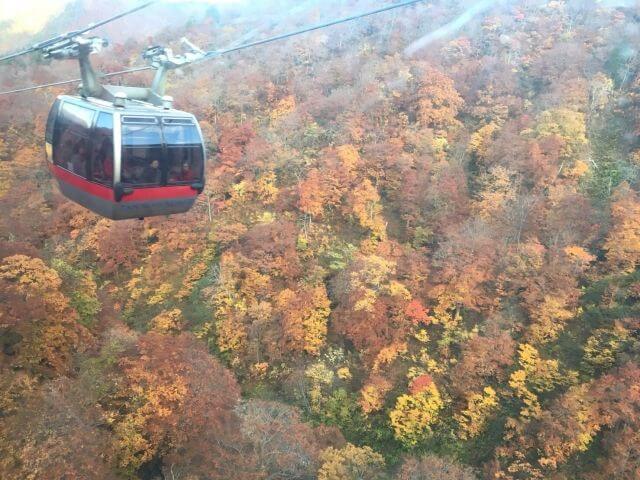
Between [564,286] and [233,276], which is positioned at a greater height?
[233,276]

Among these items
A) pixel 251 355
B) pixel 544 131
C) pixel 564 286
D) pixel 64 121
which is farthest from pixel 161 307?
pixel 544 131

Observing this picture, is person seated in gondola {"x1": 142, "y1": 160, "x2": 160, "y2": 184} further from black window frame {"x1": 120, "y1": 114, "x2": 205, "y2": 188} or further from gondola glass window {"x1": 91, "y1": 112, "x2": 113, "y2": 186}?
gondola glass window {"x1": 91, "y1": 112, "x2": 113, "y2": 186}

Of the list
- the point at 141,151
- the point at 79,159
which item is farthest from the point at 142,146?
the point at 79,159

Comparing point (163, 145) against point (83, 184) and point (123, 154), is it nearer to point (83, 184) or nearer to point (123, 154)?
point (123, 154)

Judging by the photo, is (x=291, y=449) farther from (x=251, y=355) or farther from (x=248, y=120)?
(x=248, y=120)

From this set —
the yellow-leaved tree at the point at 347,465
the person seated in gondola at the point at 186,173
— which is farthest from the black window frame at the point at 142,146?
the yellow-leaved tree at the point at 347,465

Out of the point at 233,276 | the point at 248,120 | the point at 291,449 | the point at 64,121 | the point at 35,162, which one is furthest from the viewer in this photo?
the point at 248,120

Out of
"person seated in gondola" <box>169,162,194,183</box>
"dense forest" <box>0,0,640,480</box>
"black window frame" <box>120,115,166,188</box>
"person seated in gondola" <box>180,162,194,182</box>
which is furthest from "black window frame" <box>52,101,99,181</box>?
"dense forest" <box>0,0,640,480</box>

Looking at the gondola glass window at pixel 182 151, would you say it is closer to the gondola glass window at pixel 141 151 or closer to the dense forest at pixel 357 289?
the gondola glass window at pixel 141 151
